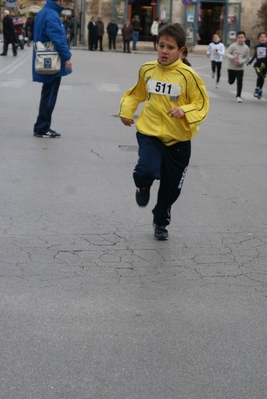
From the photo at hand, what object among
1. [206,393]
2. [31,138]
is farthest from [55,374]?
[31,138]

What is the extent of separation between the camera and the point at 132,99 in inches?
250

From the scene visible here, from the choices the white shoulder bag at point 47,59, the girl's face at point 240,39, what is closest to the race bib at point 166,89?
the white shoulder bag at point 47,59

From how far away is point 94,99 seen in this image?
17.6m

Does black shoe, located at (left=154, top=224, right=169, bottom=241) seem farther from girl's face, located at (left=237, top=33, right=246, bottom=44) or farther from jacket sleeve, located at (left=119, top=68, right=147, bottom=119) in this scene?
girl's face, located at (left=237, top=33, right=246, bottom=44)

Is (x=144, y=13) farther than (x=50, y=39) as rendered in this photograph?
Yes

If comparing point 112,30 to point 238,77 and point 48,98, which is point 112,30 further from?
point 48,98

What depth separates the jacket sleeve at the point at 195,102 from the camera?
237 inches

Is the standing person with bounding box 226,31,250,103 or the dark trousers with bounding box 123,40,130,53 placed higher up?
the standing person with bounding box 226,31,250,103

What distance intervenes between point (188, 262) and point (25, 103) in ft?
34.6

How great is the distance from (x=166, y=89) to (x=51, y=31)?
5.32m

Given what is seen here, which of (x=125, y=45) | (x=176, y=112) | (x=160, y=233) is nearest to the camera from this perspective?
(x=176, y=112)

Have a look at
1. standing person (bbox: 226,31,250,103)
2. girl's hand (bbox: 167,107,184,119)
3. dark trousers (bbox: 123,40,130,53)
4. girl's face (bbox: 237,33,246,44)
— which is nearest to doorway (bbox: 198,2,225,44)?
dark trousers (bbox: 123,40,130,53)

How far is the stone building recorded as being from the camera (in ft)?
160

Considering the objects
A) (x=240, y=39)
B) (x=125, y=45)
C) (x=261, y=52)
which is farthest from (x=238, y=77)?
(x=125, y=45)
